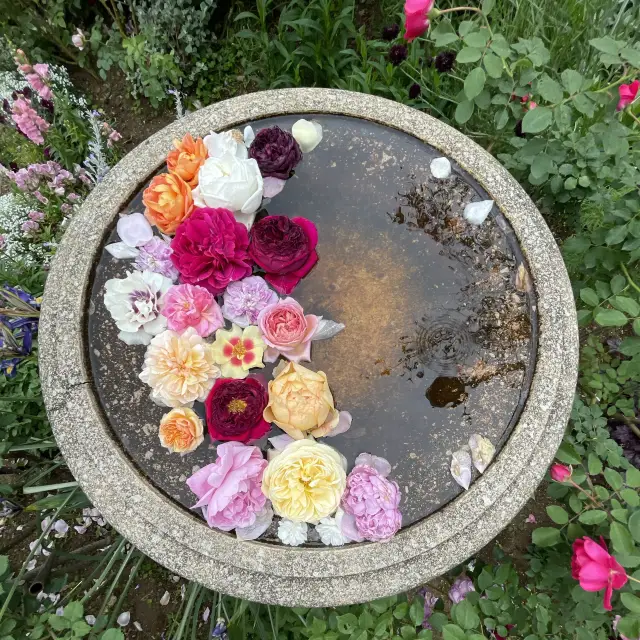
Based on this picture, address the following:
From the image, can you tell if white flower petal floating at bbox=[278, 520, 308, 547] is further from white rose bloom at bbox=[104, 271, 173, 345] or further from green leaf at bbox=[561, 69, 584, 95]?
green leaf at bbox=[561, 69, 584, 95]

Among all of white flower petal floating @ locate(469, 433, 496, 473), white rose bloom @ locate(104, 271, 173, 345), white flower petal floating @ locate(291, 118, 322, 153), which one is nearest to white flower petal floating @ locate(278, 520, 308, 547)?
white flower petal floating @ locate(469, 433, 496, 473)

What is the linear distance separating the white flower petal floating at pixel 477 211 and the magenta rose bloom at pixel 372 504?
92 cm

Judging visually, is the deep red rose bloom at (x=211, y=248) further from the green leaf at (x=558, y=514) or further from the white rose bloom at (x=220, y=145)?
the green leaf at (x=558, y=514)

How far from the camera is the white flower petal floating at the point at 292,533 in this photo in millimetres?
1421

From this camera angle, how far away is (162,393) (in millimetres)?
1384

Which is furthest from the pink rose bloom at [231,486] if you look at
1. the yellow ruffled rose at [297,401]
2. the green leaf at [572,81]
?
the green leaf at [572,81]

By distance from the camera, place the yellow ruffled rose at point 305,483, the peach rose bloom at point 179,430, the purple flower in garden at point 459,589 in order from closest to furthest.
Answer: the yellow ruffled rose at point 305,483
the peach rose bloom at point 179,430
the purple flower in garden at point 459,589

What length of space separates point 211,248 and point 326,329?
1.46 feet

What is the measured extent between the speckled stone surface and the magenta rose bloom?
9 cm

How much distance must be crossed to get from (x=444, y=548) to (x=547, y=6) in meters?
2.69

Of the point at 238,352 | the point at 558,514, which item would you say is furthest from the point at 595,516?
the point at 238,352

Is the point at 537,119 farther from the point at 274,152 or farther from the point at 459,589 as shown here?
the point at 459,589

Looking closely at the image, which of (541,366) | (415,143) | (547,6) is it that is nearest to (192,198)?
(415,143)

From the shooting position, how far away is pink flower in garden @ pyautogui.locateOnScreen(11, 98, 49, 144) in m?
2.41
